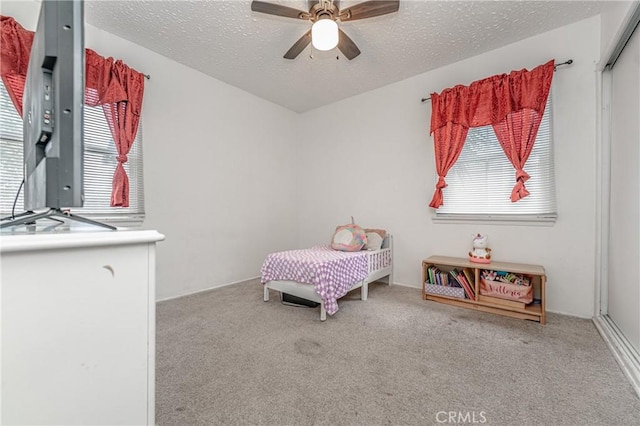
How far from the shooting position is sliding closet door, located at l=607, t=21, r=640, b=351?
1.71 meters

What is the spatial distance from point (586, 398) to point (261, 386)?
5.29 ft

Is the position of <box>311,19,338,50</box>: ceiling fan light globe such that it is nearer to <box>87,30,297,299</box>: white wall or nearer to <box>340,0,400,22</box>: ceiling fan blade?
<box>340,0,400,22</box>: ceiling fan blade

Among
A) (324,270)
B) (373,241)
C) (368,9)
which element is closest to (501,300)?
(373,241)

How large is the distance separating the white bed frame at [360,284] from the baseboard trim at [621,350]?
5.72 ft

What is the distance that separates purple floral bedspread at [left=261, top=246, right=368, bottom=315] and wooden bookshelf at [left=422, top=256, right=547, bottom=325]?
2.42 ft

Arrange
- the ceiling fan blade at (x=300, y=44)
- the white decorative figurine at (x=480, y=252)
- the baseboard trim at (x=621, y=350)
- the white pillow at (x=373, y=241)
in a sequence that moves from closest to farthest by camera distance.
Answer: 1. the baseboard trim at (x=621, y=350)
2. the ceiling fan blade at (x=300, y=44)
3. the white decorative figurine at (x=480, y=252)
4. the white pillow at (x=373, y=241)

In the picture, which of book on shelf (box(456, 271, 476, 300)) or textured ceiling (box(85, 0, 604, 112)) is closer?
textured ceiling (box(85, 0, 604, 112))

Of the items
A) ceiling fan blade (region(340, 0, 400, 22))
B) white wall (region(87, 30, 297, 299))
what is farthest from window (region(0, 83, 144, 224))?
ceiling fan blade (region(340, 0, 400, 22))

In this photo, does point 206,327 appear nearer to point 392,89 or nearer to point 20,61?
point 20,61

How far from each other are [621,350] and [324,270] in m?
1.94

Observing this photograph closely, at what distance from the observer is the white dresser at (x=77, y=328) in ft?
1.72

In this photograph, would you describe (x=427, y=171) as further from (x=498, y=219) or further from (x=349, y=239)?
(x=349, y=239)

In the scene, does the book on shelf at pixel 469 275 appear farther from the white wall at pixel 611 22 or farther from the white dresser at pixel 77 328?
the white dresser at pixel 77 328

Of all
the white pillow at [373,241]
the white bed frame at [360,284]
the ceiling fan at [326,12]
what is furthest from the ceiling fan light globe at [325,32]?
the white pillow at [373,241]
